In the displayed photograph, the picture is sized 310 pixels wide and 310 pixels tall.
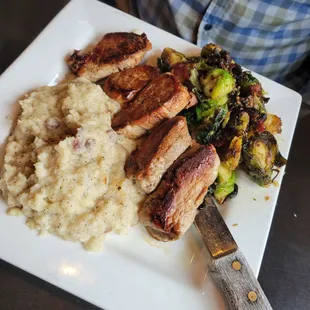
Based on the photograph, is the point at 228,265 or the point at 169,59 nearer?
the point at 228,265

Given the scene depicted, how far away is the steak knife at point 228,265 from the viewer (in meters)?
2.69

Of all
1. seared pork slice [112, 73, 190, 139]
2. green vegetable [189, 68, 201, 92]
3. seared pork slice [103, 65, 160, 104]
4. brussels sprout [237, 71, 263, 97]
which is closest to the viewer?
seared pork slice [112, 73, 190, 139]

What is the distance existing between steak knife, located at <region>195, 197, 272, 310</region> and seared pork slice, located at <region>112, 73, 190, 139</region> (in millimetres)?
596

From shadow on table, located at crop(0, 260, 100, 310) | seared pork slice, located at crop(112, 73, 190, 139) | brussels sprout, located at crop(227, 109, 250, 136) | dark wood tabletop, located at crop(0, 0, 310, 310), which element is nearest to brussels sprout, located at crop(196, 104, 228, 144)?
brussels sprout, located at crop(227, 109, 250, 136)

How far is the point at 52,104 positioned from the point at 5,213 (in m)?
0.71

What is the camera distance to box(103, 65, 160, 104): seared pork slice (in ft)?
10.2

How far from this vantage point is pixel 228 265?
279cm

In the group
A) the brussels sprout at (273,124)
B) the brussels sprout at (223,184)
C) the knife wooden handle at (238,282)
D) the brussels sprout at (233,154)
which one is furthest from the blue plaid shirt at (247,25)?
the knife wooden handle at (238,282)

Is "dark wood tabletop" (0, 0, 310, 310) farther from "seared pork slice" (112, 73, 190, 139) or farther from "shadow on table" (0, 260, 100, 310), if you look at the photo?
"seared pork slice" (112, 73, 190, 139)

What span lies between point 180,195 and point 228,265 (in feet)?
1.64

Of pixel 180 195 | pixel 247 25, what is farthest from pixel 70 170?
pixel 247 25

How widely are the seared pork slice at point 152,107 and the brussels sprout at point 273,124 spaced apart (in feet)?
2.20

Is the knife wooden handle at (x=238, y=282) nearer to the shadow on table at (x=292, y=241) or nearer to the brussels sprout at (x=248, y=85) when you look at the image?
the shadow on table at (x=292, y=241)

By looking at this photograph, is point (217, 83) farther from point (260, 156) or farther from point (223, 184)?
point (223, 184)
